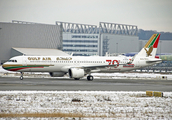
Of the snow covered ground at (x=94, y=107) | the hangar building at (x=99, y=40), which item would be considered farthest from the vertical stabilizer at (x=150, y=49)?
the hangar building at (x=99, y=40)

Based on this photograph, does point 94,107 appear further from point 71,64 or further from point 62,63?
point 71,64

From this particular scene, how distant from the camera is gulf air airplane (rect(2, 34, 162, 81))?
→ 43.9 m

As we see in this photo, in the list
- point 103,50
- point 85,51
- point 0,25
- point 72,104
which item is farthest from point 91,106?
point 85,51

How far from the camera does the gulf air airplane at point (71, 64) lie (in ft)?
144

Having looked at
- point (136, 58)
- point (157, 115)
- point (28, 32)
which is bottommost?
point (157, 115)

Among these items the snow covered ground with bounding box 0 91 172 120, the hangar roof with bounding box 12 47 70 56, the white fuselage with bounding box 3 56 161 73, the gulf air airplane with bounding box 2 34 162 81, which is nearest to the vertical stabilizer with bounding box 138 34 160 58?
the gulf air airplane with bounding box 2 34 162 81

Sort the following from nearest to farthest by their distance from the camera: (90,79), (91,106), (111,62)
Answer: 1. (91,106)
2. (90,79)
3. (111,62)

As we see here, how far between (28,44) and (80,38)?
8007 centimetres

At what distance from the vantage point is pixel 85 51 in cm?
19150

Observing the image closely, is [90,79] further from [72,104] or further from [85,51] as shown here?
[85,51]

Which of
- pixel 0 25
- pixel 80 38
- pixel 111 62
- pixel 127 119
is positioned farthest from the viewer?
pixel 80 38

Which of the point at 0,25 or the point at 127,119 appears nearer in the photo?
the point at 127,119

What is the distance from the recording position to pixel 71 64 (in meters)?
46.4

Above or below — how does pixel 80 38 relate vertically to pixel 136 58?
above
